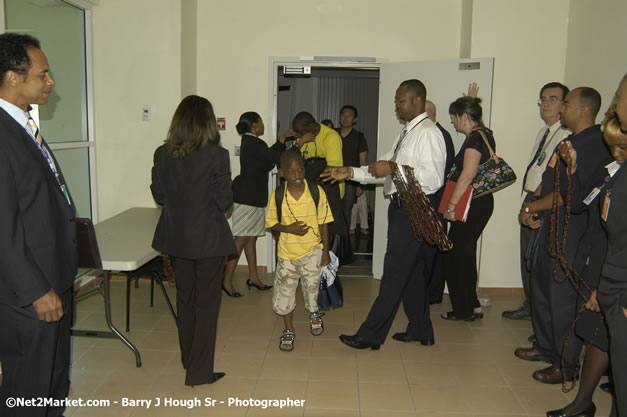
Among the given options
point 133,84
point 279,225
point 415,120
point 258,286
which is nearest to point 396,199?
point 415,120

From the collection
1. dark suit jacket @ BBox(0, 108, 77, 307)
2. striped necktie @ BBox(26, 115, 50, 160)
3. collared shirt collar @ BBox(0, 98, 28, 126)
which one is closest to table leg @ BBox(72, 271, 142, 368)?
dark suit jacket @ BBox(0, 108, 77, 307)

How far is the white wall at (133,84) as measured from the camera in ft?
16.5

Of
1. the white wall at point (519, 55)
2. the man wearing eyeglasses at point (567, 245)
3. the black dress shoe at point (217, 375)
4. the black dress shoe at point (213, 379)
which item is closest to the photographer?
the man wearing eyeglasses at point (567, 245)

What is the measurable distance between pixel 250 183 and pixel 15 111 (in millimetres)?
2732

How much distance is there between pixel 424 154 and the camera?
3396 mm

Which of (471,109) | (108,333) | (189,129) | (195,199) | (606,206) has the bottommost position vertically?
(108,333)

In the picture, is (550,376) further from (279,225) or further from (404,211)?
(279,225)

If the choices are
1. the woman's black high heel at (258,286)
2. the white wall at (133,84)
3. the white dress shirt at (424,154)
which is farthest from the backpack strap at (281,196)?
the white wall at (133,84)

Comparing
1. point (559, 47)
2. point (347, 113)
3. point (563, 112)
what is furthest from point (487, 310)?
point (347, 113)

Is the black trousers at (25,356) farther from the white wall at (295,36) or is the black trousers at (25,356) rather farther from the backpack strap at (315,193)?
the white wall at (295,36)

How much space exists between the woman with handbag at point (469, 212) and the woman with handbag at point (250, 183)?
59.8 inches

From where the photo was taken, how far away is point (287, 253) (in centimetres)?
361

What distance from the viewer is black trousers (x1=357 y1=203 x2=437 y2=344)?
3480 millimetres

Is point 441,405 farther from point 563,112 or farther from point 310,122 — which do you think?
point 310,122
